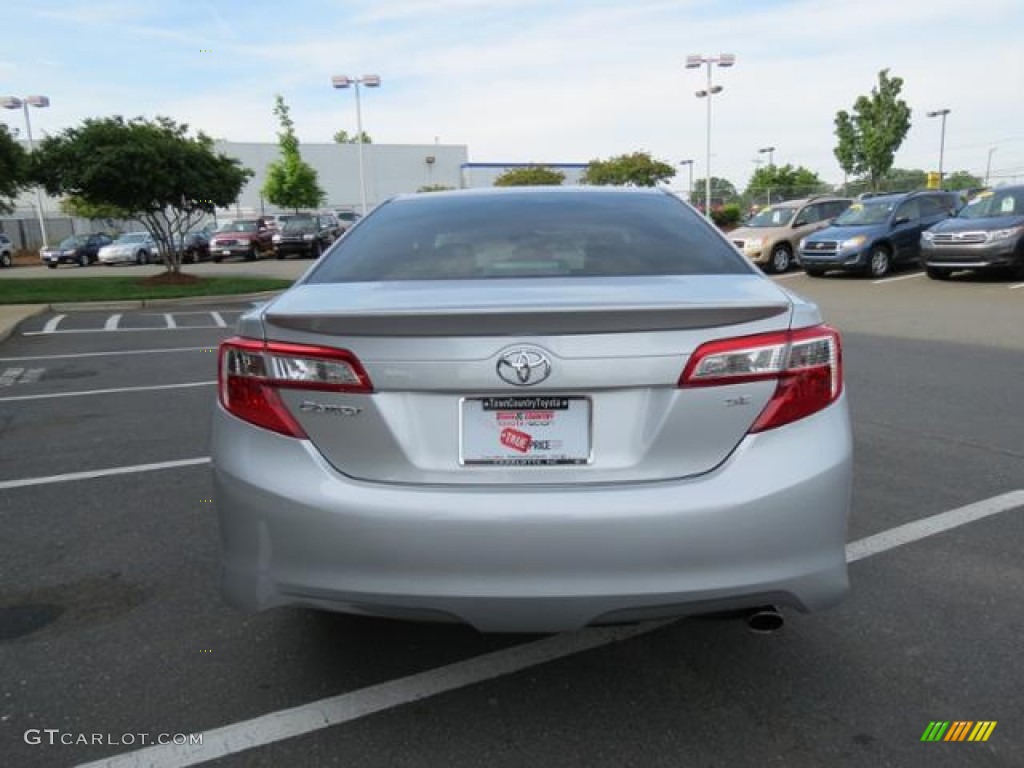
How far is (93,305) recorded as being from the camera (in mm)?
16125

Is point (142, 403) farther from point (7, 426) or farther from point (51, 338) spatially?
point (51, 338)

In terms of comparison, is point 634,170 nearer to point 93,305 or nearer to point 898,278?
point 898,278

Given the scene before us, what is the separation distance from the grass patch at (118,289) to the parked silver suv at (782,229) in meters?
11.5

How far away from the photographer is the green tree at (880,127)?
147ft

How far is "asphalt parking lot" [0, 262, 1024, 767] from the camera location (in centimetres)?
253

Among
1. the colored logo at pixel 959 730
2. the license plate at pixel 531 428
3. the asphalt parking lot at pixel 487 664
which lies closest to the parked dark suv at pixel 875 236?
the asphalt parking lot at pixel 487 664

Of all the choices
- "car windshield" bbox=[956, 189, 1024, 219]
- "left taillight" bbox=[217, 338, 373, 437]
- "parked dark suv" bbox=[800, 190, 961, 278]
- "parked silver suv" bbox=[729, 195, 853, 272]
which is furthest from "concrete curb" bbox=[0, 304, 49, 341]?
"car windshield" bbox=[956, 189, 1024, 219]

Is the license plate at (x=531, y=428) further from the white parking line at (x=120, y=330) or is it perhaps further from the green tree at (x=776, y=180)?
the green tree at (x=776, y=180)

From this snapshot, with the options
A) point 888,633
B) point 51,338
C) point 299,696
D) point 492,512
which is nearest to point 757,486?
point 492,512

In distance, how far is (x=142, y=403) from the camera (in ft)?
24.4

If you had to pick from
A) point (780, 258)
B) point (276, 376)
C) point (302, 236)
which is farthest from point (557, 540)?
point (302, 236)

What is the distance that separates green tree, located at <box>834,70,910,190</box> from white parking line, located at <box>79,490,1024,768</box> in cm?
4665

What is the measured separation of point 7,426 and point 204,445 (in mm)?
1980

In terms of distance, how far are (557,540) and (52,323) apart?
1388cm
